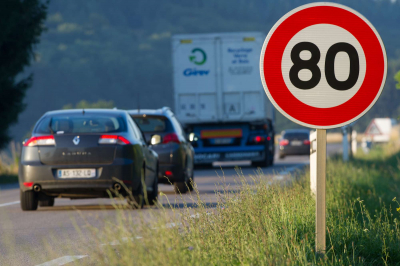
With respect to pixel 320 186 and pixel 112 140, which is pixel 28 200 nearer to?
pixel 112 140

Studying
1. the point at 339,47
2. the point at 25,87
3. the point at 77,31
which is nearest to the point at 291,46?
the point at 339,47

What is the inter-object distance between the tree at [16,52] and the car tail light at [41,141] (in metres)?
15.5

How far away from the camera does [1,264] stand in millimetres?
6832

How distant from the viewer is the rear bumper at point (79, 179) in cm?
1123

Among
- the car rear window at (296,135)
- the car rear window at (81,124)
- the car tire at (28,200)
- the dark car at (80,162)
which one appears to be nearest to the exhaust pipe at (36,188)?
the dark car at (80,162)

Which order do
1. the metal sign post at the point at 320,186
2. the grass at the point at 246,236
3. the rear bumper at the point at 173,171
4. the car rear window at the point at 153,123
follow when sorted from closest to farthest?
the grass at the point at 246,236 → the metal sign post at the point at 320,186 → the rear bumper at the point at 173,171 → the car rear window at the point at 153,123

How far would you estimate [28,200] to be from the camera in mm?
11781

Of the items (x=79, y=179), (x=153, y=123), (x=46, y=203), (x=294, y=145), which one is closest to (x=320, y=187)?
(x=79, y=179)

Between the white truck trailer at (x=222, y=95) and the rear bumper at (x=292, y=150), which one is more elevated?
the white truck trailer at (x=222, y=95)

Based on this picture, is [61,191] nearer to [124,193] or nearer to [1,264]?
[124,193]

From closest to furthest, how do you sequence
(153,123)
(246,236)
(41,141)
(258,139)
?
1. (246,236)
2. (41,141)
3. (153,123)
4. (258,139)

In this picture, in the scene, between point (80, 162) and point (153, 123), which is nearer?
point (80, 162)

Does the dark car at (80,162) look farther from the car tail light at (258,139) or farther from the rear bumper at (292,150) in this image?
the rear bumper at (292,150)

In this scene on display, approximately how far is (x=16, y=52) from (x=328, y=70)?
23.1 m
